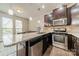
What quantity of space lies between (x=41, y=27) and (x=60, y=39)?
0.36 meters

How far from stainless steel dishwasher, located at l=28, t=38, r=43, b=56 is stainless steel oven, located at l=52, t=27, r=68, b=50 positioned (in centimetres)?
22

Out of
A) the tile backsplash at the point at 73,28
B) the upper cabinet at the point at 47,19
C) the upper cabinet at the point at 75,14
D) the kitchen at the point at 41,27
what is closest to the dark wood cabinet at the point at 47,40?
the kitchen at the point at 41,27

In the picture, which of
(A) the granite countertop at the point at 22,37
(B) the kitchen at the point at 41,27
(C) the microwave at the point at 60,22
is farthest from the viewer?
(C) the microwave at the point at 60,22

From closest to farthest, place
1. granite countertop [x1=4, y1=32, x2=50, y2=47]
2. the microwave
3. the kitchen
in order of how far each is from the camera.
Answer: granite countertop [x1=4, y1=32, x2=50, y2=47]
the kitchen
the microwave

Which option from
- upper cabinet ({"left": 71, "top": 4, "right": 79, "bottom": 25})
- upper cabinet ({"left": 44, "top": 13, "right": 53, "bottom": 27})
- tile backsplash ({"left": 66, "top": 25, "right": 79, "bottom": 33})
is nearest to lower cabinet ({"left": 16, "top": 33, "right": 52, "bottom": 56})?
upper cabinet ({"left": 44, "top": 13, "right": 53, "bottom": 27})

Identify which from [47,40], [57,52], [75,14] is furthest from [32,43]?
[75,14]

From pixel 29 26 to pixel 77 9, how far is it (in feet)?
2.50

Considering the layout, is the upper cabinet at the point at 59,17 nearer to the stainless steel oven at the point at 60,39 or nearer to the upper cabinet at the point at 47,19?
the upper cabinet at the point at 47,19

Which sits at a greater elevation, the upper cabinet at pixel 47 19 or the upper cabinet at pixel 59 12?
the upper cabinet at pixel 59 12

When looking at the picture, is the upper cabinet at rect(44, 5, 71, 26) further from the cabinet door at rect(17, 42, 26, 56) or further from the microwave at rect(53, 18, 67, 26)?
the cabinet door at rect(17, 42, 26, 56)

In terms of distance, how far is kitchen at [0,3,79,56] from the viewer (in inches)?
63.5

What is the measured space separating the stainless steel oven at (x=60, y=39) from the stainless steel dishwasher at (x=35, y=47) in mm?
220

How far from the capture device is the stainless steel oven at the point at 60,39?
5.70ft

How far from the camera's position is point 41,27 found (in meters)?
1.69
